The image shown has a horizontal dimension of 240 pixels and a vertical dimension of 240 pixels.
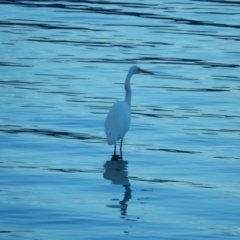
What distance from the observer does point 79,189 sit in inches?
380

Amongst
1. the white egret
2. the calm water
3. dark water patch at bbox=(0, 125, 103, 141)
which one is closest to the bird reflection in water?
the calm water

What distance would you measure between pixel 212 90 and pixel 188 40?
6.63 metres

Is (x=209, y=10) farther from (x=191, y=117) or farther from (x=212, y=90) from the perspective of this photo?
(x=191, y=117)

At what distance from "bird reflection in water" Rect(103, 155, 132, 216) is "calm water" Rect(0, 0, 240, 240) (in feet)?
0.05

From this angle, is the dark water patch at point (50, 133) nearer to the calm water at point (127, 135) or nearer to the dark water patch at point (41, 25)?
the calm water at point (127, 135)

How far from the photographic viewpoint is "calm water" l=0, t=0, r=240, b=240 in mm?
8641

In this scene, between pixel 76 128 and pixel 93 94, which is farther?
pixel 93 94

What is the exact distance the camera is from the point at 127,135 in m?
12.9

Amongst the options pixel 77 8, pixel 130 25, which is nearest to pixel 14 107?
pixel 130 25

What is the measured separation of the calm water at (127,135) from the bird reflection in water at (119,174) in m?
0.02

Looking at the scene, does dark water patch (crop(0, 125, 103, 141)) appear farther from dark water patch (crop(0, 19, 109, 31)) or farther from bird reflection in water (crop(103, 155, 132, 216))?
dark water patch (crop(0, 19, 109, 31))

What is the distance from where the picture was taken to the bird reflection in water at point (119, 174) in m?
9.31

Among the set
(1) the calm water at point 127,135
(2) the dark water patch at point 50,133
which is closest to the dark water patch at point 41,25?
(1) the calm water at point 127,135

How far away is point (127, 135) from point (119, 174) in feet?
7.68
